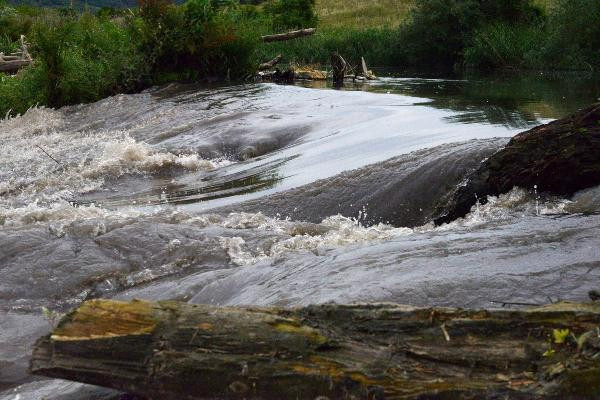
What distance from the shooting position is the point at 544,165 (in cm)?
582

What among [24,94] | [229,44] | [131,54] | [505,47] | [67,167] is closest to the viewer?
[67,167]

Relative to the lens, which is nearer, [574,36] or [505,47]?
[574,36]

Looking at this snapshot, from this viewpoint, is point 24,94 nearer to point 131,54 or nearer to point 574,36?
point 131,54

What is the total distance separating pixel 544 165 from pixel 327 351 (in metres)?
3.93

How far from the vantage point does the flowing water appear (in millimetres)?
4039

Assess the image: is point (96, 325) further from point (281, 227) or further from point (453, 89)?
point (453, 89)

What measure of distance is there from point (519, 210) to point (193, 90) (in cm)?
1382

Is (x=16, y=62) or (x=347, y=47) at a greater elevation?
(x=16, y=62)

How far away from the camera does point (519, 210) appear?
5.71 metres

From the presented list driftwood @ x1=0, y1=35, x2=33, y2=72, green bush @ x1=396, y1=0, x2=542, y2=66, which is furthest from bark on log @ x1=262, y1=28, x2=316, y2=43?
green bush @ x1=396, y1=0, x2=542, y2=66

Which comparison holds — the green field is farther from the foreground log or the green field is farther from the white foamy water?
the foreground log

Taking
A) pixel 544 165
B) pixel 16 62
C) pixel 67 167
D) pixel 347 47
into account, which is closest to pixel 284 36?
pixel 16 62

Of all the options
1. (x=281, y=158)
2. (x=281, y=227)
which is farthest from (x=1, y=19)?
(x=281, y=227)

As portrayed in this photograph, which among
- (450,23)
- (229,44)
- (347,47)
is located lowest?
(347,47)
